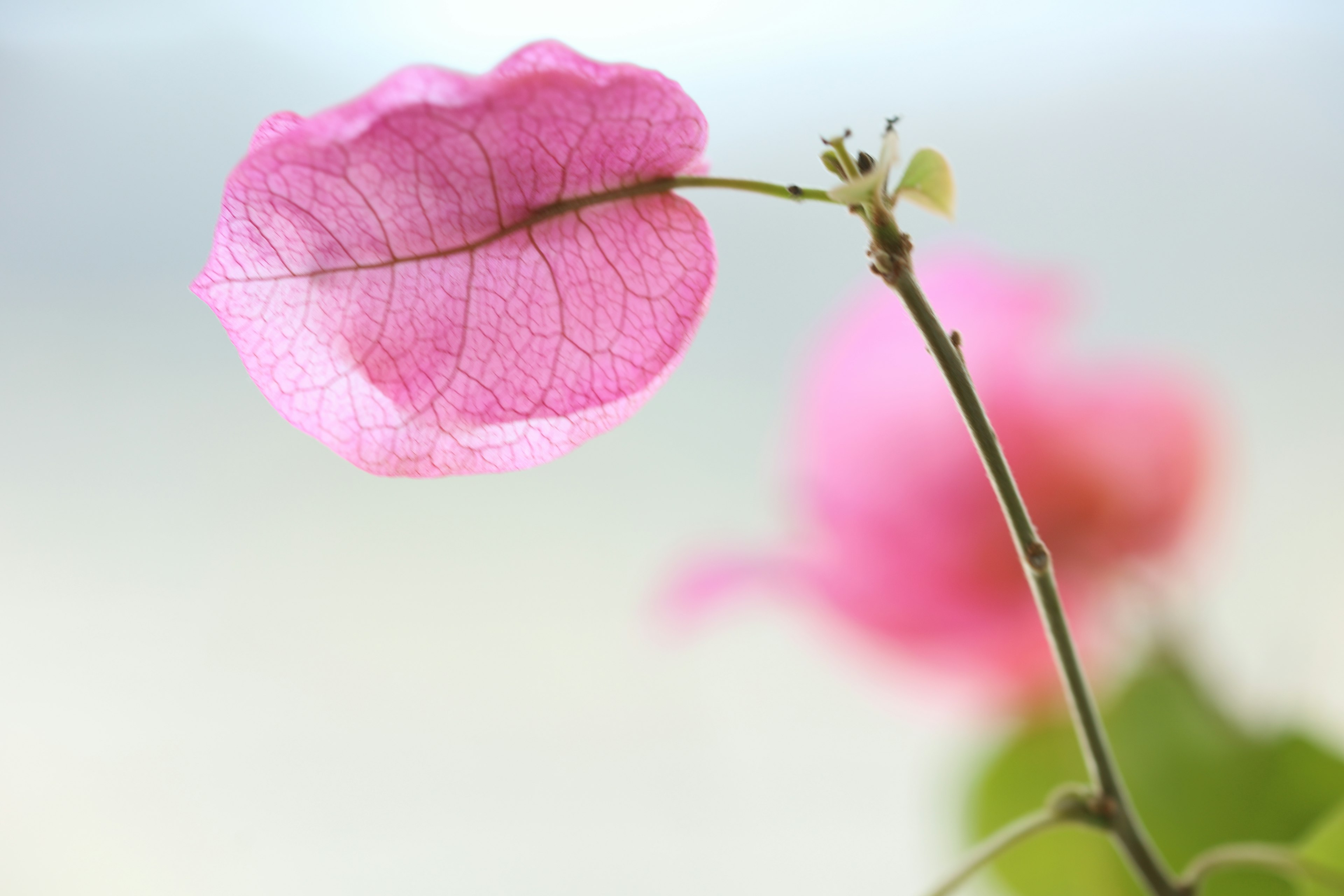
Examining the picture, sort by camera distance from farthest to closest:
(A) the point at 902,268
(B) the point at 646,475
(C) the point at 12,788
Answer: (B) the point at 646,475
(C) the point at 12,788
(A) the point at 902,268

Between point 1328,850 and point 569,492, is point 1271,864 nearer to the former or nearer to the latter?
point 1328,850

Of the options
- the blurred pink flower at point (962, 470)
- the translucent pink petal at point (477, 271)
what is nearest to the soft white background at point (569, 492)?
the blurred pink flower at point (962, 470)

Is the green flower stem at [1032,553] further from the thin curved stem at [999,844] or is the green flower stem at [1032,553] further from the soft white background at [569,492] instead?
the soft white background at [569,492]

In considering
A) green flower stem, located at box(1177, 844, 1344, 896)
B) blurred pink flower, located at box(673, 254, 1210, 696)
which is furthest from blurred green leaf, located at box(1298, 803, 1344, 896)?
blurred pink flower, located at box(673, 254, 1210, 696)

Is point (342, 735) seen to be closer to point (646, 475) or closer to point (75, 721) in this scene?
point (75, 721)

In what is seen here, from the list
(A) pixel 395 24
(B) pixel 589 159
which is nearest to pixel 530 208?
(B) pixel 589 159

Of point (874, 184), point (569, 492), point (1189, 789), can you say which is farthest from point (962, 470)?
point (569, 492)

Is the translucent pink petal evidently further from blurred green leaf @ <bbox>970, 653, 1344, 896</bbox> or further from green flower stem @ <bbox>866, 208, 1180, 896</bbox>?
blurred green leaf @ <bbox>970, 653, 1344, 896</bbox>
